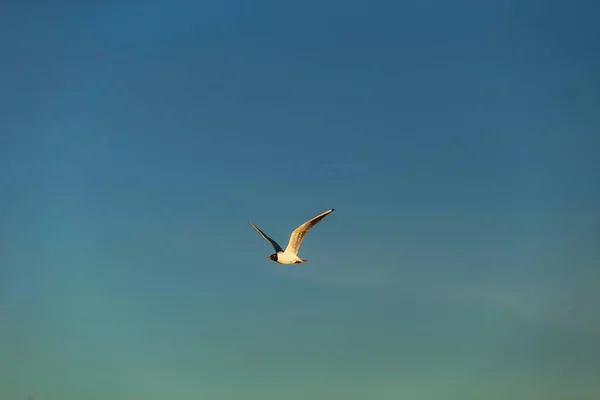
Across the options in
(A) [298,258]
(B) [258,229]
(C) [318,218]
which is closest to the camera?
(C) [318,218]

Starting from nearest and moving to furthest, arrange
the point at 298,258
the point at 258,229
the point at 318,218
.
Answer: the point at 318,218 → the point at 298,258 → the point at 258,229

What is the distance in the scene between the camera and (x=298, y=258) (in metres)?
49.7

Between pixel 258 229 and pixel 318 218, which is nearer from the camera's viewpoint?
pixel 318 218

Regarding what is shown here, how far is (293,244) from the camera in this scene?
4831 cm

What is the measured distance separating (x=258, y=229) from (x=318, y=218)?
977 cm

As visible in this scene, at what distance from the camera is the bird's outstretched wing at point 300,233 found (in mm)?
44625

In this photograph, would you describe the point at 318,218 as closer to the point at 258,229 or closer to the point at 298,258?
the point at 298,258

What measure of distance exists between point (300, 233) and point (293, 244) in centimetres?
147

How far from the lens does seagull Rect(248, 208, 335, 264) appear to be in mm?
45344

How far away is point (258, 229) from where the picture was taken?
5394 cm

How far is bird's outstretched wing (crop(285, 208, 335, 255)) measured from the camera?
44.6 m

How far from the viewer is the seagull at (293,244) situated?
45344 mm

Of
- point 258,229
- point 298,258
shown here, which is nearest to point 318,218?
point 298,258

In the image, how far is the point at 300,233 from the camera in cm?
4703
